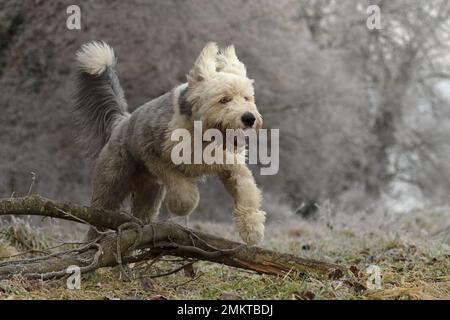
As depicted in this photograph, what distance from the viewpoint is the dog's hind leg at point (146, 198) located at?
21.4ft

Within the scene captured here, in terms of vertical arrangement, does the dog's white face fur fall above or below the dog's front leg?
above

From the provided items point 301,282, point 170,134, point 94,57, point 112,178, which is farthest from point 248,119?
point 94,57

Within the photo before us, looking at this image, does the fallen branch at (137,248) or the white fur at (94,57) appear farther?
the white fur at (94,57)

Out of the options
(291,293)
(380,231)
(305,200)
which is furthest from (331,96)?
(291,293)

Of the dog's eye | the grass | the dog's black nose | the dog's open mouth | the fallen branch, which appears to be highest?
the dog's eye

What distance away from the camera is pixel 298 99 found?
17.4 metres

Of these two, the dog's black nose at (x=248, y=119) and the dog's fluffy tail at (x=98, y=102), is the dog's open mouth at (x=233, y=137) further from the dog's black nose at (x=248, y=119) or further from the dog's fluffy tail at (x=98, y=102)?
the dog's fluffy tail at (x=98, y=102)

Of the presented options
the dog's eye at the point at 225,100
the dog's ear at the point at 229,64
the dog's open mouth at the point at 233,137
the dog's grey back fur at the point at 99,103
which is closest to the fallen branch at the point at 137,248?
the dog's open mouth at the point at 233,137

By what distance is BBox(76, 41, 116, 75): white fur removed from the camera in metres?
6.75

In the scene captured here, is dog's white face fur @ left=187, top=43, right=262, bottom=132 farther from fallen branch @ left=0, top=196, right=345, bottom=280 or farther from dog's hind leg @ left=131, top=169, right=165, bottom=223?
dog's hind leg @ left=131, top=169, right=165, bottom=223

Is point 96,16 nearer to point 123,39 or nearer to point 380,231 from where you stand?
point 123,39

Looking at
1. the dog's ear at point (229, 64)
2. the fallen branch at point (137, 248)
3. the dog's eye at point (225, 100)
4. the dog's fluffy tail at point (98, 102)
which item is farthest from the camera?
the dog's fluffy tail at point (98, 102)

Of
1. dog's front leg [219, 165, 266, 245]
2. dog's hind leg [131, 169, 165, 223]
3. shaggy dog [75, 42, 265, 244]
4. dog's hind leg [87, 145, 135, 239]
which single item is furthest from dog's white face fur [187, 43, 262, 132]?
dog's hind leg [131, 169, 165, 223]
